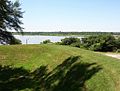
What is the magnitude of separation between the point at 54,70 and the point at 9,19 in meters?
21.2

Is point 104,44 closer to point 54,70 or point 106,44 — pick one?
point 106,44

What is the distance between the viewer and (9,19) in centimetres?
3916

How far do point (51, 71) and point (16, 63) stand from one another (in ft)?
17.7

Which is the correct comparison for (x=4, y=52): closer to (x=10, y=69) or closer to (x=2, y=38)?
(x=10, y=69)

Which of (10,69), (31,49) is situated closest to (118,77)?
(10,69)

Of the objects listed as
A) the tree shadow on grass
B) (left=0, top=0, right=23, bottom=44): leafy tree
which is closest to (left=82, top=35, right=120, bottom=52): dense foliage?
(left=0, top=0, right=23, bottom=44): leafy tree

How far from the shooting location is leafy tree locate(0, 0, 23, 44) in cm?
3744

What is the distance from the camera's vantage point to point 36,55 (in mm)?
25109

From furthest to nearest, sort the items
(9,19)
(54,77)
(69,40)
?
(69,40)
(9,19)
(54,77)

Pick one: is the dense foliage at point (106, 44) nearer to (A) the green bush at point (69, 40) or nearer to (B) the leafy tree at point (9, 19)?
(A) the green bush at point (69, 40)

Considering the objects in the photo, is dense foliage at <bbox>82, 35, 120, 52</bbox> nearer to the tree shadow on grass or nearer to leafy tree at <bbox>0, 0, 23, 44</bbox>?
leafy tree at <bbox>0, 0, 23, 44</bbox>

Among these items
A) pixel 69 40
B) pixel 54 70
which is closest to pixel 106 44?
pixel 69 40

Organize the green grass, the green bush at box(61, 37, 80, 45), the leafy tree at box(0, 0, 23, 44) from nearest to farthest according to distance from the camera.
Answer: the green grass → the leafy tree at box(0, 0, 23, 44) → the green bush at box(61, 37, 80, 45)

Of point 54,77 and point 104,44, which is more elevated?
point 54,77
